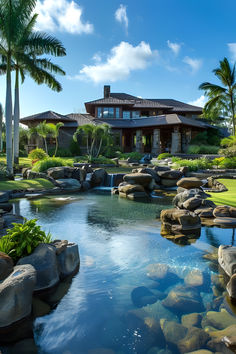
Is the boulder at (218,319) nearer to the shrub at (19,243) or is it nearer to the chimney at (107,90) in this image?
the shrub at (19,243)

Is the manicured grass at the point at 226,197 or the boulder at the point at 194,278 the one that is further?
the manicured grass at the point at 226,197

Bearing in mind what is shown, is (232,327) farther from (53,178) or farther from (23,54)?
(23,54)

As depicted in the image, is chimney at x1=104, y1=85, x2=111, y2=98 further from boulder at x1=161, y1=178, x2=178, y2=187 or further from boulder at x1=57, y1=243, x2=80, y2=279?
boulder at x1=57, y1=243, x2=80, y2=279

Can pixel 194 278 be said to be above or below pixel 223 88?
below

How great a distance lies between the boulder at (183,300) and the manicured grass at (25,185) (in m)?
10.4

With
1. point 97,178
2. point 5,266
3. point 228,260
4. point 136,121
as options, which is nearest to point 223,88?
point 136,121

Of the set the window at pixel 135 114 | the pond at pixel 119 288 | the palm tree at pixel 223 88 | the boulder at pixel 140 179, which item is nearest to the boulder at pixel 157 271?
the pond at pixel 119 288

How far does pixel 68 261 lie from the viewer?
185 inches

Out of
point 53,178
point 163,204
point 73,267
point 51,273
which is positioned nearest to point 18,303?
point 51,273

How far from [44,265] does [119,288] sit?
1.30 meters

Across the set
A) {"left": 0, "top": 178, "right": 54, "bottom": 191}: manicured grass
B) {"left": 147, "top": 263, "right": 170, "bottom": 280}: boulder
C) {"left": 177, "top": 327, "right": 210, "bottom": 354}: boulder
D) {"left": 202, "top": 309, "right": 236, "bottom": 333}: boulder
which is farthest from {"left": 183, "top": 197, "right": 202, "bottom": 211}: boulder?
{"left": 0, "top": 178, "right": 54, "bottom": 191}: manicured grass

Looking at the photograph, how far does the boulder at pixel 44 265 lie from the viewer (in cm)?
418

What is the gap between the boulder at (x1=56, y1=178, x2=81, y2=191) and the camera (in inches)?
562

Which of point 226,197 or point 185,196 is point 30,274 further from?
point 226,197
